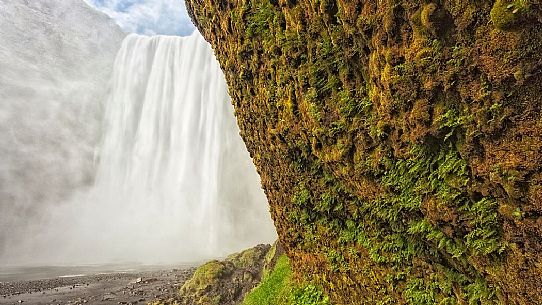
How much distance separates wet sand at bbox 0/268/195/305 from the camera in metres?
18.6

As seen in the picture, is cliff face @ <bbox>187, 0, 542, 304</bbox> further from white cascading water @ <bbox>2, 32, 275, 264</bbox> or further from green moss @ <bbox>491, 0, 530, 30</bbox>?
white cascading water @ <bbox>2, 32, 275, 264</bbox>

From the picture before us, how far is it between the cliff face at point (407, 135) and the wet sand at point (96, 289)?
13.1 meters

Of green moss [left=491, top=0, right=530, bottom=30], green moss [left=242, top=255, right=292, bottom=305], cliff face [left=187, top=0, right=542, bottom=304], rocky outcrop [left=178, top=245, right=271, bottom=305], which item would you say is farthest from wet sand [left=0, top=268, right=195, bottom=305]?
green moss [left=491, top=0, right=530, bottom=30]

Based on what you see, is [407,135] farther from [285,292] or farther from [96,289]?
[96,289]

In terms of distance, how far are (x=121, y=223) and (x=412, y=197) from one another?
4862 cm

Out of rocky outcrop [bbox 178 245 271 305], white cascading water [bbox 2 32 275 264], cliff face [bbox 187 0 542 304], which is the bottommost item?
rocky outcrop [bbox 178 245 271 305]

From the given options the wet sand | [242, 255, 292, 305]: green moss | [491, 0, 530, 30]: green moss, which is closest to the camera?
[491, 0, 530, 30]: green moss

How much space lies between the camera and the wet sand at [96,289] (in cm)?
1864

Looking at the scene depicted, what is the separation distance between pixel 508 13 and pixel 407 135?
1.72 metres

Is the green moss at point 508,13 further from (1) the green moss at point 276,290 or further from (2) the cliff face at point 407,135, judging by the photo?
(1) the green moss at point 276,290

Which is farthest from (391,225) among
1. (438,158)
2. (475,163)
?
(475,163)

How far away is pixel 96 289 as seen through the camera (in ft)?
71.2

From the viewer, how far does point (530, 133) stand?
10.3 feet

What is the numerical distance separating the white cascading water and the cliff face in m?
30.7
